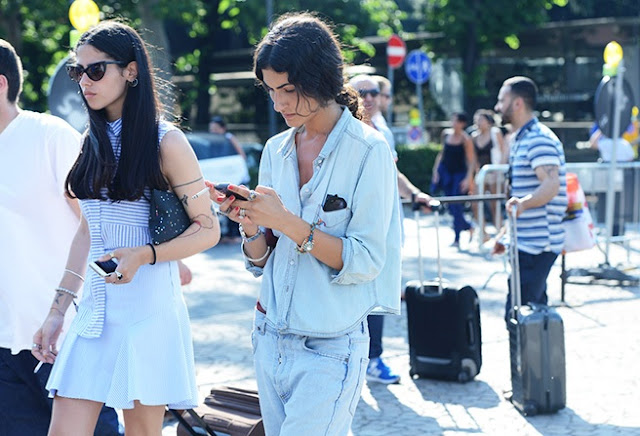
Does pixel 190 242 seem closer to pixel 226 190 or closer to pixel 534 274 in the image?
pixel 226 190

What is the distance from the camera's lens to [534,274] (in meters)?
6.49

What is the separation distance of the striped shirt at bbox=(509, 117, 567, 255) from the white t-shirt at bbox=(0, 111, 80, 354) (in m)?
3.29

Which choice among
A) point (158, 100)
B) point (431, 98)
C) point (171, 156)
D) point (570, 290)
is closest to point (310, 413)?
point (171, 156)

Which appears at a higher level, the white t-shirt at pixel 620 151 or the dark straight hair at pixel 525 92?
the dark straight hair at pixel 525 92

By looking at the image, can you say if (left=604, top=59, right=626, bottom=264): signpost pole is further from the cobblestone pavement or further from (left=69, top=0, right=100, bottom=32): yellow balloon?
(left=69, top=0, right=100, bottom=32): yellow balloon

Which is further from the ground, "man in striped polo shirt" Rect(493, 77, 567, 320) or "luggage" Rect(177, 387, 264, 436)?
"man in striped polo shirt" Rect(493, 77, 567, 320)

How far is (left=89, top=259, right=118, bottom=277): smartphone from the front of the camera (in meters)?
3.07

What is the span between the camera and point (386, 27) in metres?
29.8

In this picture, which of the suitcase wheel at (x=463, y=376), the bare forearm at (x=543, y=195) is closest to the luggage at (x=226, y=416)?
the suitcase wheel at (x=463, y=376)

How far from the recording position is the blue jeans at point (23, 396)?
3988mm

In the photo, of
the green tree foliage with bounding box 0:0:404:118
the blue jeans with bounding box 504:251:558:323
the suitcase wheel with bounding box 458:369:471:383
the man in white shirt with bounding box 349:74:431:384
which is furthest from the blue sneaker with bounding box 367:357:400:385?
the green tree foliage with bounding box 0:0:404:118

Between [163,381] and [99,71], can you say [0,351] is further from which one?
[99,71]

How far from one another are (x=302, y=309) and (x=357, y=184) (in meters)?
0.38

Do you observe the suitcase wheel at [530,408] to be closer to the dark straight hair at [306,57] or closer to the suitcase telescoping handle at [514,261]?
the suitcase telescoping handle at [514,261]
